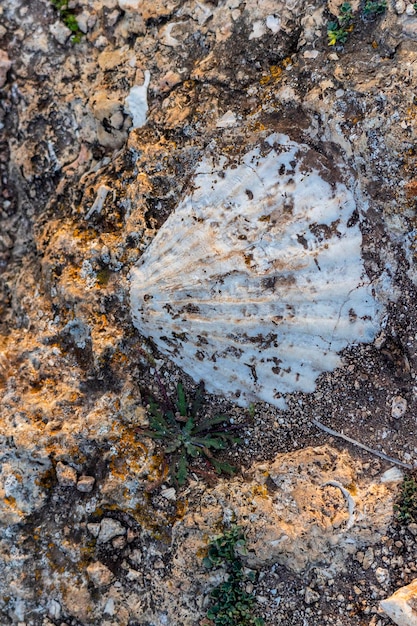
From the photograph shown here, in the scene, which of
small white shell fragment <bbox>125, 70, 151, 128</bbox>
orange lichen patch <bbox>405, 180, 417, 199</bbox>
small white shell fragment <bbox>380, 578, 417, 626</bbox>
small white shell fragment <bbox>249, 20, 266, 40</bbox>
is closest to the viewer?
small white shell fragment <bbox>380, 578, 417, 626</bbox>

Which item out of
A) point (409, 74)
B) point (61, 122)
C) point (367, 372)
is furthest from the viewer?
point (61, 122)

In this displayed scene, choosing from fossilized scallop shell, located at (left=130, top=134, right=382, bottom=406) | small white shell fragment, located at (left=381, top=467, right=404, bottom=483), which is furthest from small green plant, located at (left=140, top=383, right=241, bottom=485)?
small white shell fragment, located at (left=381, top=467, right=404, bottom=483)

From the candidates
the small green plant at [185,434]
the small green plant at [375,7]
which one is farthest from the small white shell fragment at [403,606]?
the small green plant at [375,7]

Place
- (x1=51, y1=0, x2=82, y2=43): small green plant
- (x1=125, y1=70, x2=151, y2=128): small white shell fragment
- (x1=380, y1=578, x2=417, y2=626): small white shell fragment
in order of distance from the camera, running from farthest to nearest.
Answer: (x1=51, y1=0, x2=82, y2=43): small green plant < (x1=125, y1=70, x2=151, y2=128): small white shell fragment < (x1=380, y1=578, x2=417, y2=626): small white shell fragment

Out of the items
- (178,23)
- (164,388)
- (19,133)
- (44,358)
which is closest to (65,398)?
(44,358)

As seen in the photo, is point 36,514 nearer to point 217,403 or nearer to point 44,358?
point 44,358

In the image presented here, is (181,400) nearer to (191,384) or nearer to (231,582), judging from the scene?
(191,384)

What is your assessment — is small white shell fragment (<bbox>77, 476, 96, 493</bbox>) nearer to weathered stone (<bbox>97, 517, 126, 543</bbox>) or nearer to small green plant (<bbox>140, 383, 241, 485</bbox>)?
weathered stone (<bbox>97, 517, 126, 543</bbox>)
